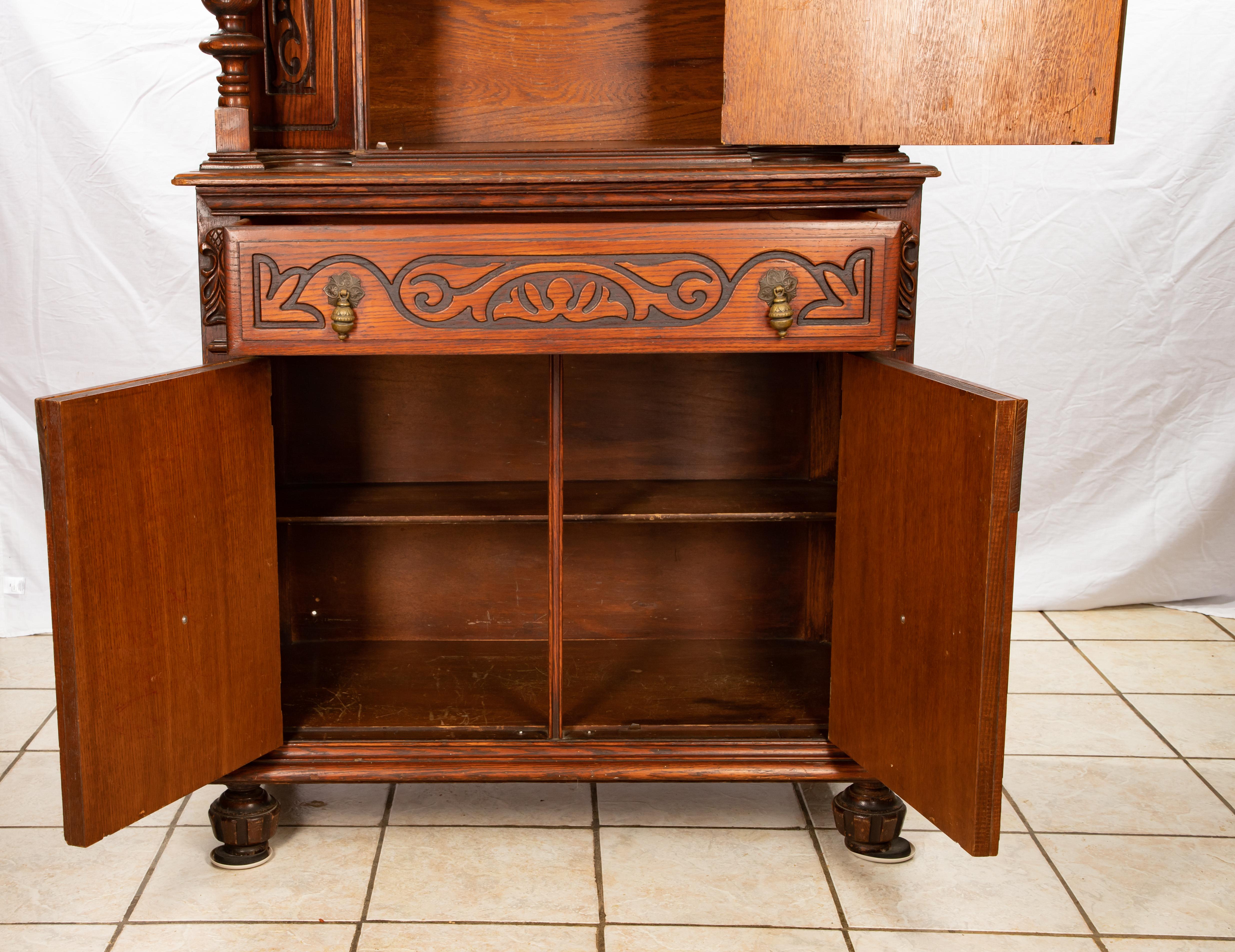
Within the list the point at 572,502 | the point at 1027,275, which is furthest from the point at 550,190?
the point at 1027,275

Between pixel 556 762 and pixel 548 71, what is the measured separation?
132 centimetres

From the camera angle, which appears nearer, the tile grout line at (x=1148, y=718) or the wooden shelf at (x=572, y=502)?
the wooden shelf at (x=572, y=502)

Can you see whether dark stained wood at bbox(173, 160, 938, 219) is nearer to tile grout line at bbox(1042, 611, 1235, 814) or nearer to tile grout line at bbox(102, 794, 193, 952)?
tile grout line at bbox(102, 794, 193, 952)

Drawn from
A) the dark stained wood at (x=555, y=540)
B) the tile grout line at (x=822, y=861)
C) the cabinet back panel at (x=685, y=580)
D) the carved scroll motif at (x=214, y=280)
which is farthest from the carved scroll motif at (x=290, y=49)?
the tile grout line at (x=822, y=861)

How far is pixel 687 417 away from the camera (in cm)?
259

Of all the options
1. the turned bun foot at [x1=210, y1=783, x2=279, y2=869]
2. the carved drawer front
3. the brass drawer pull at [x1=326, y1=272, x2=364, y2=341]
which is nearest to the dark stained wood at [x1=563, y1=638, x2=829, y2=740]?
the turned bun foot at [x1=210, y1=783, x2=279, y2=869]

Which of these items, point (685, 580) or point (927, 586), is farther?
point (685, 580)

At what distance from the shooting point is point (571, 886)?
80.8 inches

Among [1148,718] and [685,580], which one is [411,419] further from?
[1148,718]

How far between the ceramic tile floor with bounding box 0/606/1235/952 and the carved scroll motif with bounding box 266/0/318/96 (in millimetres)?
1283

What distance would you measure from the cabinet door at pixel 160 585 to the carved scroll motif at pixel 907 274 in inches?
38.9

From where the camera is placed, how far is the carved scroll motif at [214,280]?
1881mm

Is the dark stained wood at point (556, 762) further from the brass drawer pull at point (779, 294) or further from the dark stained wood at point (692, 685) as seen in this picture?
the brass drawer pull at point (779, 294)

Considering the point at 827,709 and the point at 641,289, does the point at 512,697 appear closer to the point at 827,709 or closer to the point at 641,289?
the point at 827,709
